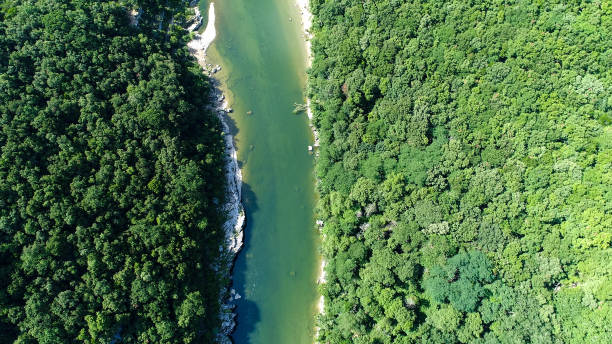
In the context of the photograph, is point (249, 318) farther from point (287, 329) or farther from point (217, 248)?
point (217, 248)

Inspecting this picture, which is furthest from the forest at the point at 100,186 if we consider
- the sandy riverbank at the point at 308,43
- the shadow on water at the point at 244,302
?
the sandy riverbank at the point at 308,43

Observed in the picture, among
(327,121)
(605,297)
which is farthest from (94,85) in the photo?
(605,297)

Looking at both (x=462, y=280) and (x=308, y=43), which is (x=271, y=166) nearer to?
(x=308, y=43)

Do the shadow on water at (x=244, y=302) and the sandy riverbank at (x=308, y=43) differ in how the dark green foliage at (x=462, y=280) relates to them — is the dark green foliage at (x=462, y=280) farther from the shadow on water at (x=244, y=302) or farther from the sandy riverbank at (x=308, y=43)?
the shadow on water at (x=244, y=302)

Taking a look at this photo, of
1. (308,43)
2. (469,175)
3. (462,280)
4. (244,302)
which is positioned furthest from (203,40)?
(462,280)

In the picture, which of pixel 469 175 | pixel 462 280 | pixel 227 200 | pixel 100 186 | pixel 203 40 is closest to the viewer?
pixel 100 186

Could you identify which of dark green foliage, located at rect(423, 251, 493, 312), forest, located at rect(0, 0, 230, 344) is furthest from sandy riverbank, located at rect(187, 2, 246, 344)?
dark green foliage, located at rect(423, 251, 493, 312)
